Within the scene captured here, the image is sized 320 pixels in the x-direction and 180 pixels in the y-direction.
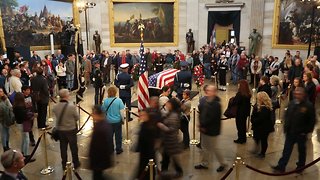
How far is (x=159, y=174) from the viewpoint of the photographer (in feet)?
18.9

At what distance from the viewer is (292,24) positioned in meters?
18.9

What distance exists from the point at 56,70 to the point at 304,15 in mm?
14397

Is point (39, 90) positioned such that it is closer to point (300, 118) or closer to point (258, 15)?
point (300, 118)

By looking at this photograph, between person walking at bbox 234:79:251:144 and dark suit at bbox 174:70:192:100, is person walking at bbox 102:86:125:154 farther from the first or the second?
dark suit at bbox 174:70:192:100

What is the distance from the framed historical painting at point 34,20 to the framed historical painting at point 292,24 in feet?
42.3

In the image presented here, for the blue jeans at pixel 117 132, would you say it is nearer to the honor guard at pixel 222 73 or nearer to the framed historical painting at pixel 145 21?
the honor guard at pixel 222 73

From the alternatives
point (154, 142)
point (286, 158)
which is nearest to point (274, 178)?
point (286, 158)

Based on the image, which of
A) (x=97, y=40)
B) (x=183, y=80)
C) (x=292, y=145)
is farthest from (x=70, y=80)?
(x=292, y=145)

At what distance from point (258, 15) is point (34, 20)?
545 inches

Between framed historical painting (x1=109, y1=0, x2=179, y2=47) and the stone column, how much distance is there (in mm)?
5104

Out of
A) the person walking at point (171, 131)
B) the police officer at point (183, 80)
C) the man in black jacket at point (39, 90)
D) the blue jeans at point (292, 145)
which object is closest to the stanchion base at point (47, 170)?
the man in black jacket at point (39, 90)

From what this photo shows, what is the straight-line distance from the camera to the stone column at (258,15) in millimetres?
20156

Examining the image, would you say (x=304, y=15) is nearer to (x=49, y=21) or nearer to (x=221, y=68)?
(x=221, y=68)

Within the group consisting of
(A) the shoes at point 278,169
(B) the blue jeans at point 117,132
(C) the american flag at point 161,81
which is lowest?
(A) the shoes at point 278,169
